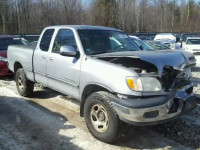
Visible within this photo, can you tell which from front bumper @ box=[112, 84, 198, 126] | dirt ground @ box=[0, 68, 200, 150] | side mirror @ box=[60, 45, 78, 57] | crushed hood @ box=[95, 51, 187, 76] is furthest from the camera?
side mirror @ box=[60, 45, 78, 57]

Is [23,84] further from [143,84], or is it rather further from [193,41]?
[193,41]

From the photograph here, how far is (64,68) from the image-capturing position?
4.67 m

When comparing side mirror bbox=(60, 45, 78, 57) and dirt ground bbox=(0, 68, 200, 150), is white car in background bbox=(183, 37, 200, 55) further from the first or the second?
side mirror bbox=(60, 45, 78, 57)

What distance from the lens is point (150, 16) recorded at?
64688 mm

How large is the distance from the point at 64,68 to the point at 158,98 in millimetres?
1956

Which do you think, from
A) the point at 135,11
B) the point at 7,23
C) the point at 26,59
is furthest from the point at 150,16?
the point at 26,59

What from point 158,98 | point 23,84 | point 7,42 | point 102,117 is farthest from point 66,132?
point 7,42

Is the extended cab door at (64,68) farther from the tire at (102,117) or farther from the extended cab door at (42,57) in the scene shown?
the tire at (102,117)

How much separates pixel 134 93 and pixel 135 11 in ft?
198

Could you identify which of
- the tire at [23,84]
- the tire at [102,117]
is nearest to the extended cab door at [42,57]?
the tire at [23,84]

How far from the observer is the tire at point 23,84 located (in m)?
6.37

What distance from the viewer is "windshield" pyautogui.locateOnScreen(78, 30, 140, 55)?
181 inches

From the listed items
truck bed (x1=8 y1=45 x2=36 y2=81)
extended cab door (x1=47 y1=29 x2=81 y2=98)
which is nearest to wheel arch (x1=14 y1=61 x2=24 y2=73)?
truck bed (x1=8 y1=45 x2=36 y2=81)

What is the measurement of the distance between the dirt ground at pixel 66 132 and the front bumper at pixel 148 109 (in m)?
0.51
